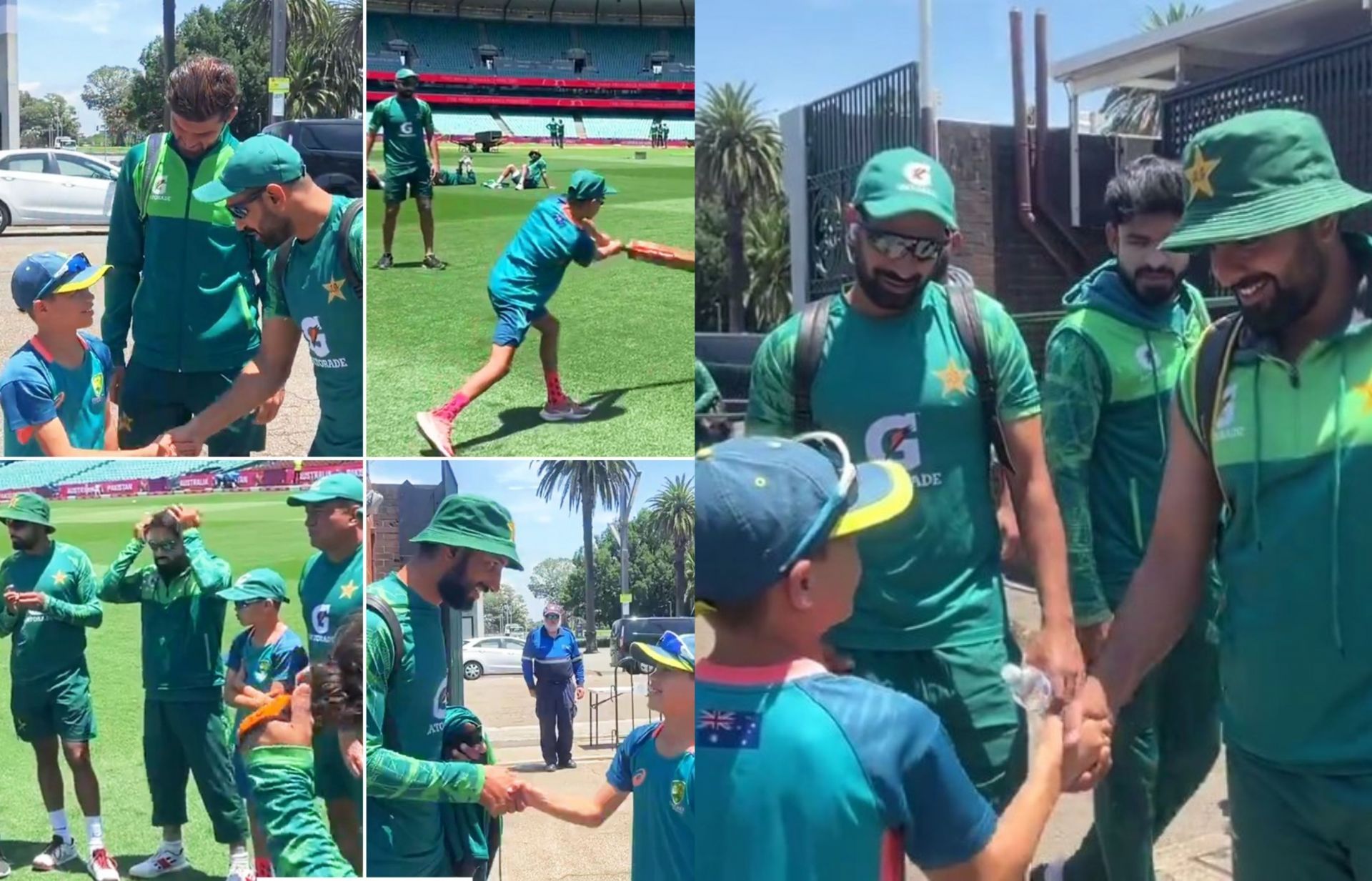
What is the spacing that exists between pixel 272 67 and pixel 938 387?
4.87ft

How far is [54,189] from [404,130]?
136 cm

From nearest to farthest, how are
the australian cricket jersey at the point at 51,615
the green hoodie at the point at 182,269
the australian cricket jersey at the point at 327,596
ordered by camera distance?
the australian cricket jersey at the point at 327,596, the green hoodie at the point at 182,269, the australian cricket jersey at the point at 51,615

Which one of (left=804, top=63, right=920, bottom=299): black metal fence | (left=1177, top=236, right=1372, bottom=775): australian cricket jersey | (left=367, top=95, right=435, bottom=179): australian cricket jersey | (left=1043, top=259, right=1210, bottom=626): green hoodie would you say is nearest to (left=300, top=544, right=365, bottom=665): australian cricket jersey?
(left=367, top=95, right=435, bottom=179): australian cricket jersey

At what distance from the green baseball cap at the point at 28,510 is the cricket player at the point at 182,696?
408mm

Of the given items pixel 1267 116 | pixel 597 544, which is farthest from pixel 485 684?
pixel 1267 116

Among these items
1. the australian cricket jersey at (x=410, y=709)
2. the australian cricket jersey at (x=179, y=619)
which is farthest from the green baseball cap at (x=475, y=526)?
the australian cricket jersey at (x=179, y=619)

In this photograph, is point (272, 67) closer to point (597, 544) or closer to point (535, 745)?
point (597, 544)

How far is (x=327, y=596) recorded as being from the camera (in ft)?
8.89

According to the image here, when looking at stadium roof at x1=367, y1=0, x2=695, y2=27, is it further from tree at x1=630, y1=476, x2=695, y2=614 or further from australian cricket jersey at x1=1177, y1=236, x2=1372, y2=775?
australian cricket jersey at x1=1177, y1=236, x2=1372, y2=775

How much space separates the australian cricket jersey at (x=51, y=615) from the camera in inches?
134

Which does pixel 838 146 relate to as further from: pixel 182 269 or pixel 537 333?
pixel 182 269

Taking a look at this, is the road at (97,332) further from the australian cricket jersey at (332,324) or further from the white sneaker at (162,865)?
the white sneaker at (162,865)

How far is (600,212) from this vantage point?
7.09 feet

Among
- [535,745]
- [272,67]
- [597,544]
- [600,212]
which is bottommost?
[535,745]
